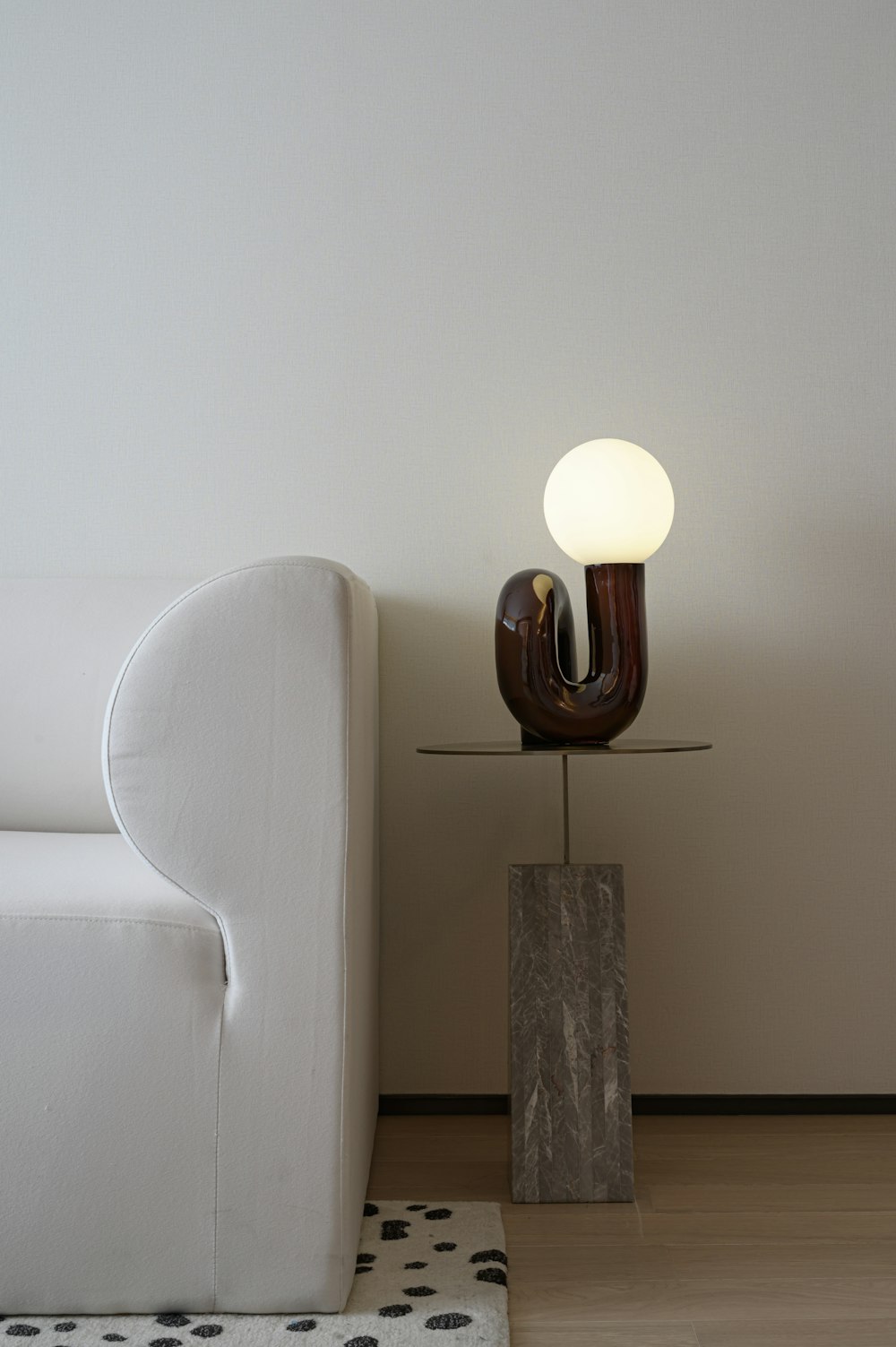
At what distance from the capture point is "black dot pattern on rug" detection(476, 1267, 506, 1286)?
1216mm

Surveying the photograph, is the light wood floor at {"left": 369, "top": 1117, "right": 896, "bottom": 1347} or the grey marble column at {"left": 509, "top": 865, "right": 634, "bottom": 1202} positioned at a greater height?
the grey marble column at {"left": 509, "top": 865, "right": 634, "bottom": 1202}

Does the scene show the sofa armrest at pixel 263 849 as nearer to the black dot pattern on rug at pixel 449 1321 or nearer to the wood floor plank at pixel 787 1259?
the black dot pattern on rug at pixel 449 1321

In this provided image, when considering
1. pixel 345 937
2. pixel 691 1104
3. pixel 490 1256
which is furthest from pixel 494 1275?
pixel 691 1104

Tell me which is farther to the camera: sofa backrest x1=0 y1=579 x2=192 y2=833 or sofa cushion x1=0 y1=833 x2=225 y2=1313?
sofa backrest x1=0 y1=579 x2=192 y2=833

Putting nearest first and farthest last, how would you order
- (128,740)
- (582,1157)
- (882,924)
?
(128,740), (582,1157), (882,924)

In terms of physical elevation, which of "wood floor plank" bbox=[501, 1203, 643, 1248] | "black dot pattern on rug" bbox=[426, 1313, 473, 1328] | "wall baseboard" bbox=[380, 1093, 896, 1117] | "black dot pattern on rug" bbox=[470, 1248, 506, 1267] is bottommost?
"wood floor plank" bbox=[501, 1203, 643, 1248]

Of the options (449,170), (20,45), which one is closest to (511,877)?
(449,170)

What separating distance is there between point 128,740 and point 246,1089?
0.37 meters

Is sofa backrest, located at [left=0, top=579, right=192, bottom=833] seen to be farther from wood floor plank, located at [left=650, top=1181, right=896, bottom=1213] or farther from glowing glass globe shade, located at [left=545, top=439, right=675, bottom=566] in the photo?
wood floor plank, located at [left=650, top=1181, right=896, bottom=1213]

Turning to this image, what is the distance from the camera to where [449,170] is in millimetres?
1882

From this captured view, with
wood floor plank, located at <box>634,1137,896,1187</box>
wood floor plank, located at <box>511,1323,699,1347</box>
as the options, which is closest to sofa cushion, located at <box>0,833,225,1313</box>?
wood floor plank, located at <box>511,1323,699,1347</box>

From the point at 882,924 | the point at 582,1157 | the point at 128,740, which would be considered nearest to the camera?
the point at 128,740

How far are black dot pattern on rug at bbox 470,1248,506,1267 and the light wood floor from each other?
0.02 m

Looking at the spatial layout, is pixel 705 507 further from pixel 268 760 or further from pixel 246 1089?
pixel 246 1089
